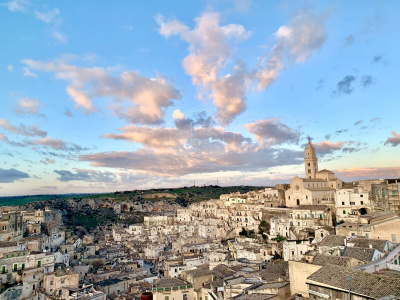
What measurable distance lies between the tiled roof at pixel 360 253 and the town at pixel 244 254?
0.19ft

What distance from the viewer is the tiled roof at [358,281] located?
12.0 m

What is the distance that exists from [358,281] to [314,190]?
4214 cm

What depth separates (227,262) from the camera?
105ft

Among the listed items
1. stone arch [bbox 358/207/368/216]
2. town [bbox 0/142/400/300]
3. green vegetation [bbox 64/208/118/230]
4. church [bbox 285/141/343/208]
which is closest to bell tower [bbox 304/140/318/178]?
town [bbox 0/142/400/300]

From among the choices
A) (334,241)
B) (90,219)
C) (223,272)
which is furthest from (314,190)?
(90,219)

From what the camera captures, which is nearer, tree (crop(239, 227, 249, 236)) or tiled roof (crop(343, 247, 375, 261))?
tiled roof (crop(343, 247, 375, 261))

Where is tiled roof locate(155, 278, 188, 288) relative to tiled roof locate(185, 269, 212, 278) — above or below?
below

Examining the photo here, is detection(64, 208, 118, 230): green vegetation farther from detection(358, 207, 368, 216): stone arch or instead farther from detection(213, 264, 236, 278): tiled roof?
detection(358, 207, 368, 216): stone arch

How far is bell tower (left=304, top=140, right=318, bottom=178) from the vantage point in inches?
2569

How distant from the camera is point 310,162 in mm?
65750

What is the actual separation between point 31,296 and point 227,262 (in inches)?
767

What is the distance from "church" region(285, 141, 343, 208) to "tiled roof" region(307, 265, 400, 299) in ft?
123

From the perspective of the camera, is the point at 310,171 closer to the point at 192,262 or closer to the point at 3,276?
the point at 192,262

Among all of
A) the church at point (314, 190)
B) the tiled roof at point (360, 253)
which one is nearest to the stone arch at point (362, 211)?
the church at point (314, 190)
